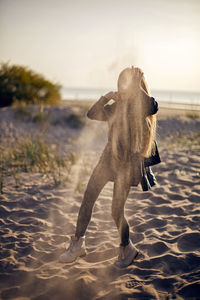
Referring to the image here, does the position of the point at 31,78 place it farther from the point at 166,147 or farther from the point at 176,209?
the point at 176,209

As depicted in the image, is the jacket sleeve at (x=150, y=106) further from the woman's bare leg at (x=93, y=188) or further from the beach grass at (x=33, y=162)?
the beach grass at (x=33, y=162)

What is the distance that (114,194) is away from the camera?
83.0 inches

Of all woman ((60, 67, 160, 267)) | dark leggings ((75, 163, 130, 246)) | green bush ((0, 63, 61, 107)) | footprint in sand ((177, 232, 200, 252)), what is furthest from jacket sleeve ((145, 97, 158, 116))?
green bush ((0, 63, 61, 107))

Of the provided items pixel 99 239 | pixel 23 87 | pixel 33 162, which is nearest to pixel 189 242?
pixel 99 239

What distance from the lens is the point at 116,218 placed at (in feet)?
7.05

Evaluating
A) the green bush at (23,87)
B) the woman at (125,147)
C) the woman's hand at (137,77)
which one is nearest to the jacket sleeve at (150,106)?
the woman at (125,147)

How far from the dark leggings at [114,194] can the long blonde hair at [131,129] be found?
16 centimetres

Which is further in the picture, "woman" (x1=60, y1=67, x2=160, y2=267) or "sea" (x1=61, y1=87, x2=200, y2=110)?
"sea" (x1=61, y1=87, x2=200, y2=110)

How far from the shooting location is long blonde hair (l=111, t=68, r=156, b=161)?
1.95 meters

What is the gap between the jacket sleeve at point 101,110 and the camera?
6.84 feet

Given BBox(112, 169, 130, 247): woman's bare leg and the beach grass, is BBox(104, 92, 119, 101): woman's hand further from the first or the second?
the beach grass

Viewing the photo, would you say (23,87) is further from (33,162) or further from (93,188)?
(93,188)

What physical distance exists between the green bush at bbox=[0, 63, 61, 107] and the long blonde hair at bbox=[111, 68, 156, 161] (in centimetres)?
835

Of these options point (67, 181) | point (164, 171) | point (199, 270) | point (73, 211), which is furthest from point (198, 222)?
point (67, 181)
